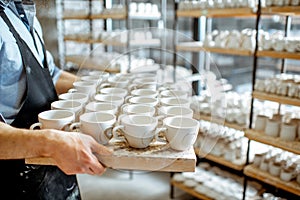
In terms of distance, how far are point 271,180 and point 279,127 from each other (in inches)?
13.3

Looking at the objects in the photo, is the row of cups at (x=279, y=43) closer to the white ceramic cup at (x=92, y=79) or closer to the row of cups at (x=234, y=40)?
the row of cups at (x=234, y=40)

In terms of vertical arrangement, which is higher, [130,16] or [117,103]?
[130,16]

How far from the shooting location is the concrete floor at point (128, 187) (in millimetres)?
2572

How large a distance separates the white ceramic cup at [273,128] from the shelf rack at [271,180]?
27 cm

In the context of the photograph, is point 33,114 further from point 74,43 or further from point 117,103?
point 74,43

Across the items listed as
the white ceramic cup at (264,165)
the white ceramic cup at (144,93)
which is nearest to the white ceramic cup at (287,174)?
the white ceramic cup at (264,165)

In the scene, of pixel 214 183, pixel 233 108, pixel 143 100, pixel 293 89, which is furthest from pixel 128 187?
pixel 143 100

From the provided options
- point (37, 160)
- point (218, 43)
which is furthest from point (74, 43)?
point (37, 160)

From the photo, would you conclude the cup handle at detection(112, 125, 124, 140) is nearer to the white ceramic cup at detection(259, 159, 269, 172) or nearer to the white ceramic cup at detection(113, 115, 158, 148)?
the white ceramic cup at detection(113, 115, 158, 148)

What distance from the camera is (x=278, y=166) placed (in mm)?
1910

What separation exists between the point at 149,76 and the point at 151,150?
67cm

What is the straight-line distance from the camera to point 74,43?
3984 millimetres

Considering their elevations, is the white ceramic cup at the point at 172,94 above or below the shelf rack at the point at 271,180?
above

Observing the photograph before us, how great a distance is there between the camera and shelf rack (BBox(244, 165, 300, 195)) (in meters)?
1.80
